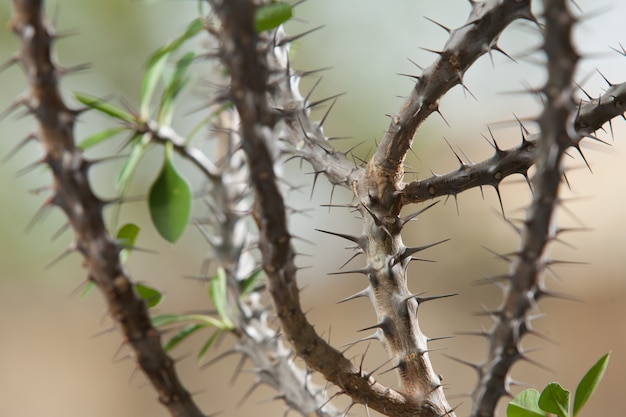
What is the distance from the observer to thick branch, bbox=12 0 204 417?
41cm

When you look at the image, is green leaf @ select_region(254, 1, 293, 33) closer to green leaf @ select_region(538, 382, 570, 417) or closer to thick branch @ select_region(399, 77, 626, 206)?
thick branch @ select_region(399, 77, 626, 206)

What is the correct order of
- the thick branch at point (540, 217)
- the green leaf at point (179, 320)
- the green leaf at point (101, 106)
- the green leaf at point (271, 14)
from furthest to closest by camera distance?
1. the green leaf at point (179, 320)
2. the green leaf at point (101, 106)
3. the green leaf at point (271, 14)
4. the thick branch at point (540, 217)

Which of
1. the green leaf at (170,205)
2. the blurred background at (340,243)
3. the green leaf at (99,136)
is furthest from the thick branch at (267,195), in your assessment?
the blurred background at (340,243)

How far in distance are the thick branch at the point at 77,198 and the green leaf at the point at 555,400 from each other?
11.0 inches

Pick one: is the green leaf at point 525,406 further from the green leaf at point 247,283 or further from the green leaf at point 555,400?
the green leaf at point 247,283

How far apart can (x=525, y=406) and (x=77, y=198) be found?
0.37m

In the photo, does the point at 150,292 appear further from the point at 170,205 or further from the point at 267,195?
the point at 267,195

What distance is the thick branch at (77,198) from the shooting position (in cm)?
41

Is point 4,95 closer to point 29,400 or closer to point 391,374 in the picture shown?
point 29,400

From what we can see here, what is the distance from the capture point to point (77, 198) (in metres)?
0.44

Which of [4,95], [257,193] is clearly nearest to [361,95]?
[4,95]

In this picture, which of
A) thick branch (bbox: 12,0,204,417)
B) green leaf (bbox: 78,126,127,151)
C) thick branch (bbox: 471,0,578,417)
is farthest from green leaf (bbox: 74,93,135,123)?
thick branch (bbox: 471,0,578,417)

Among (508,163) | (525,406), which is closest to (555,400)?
(525,406)

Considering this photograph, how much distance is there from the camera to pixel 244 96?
365 millimetres
